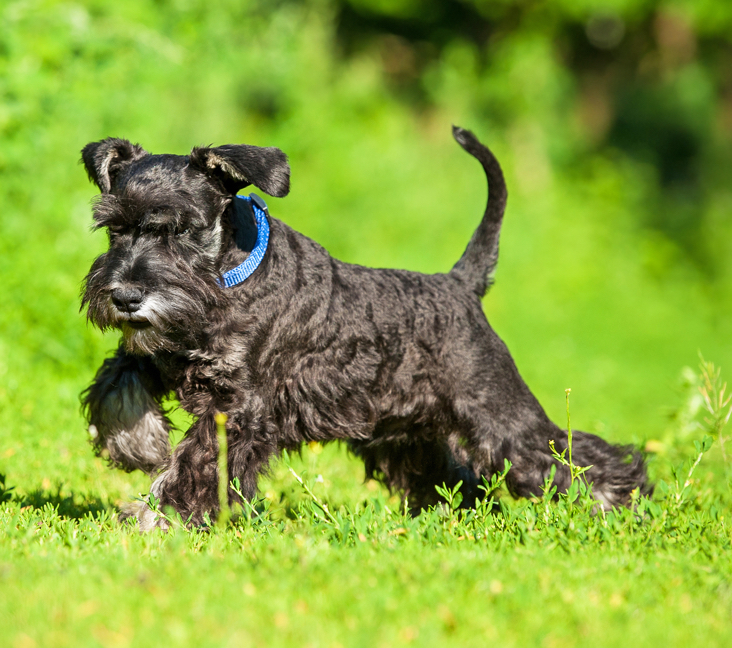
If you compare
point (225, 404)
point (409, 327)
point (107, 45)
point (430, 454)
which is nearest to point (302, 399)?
point (225, 404)

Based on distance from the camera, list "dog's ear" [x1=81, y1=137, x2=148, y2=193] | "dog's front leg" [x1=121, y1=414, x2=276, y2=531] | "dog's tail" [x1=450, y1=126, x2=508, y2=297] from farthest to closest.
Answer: "dog's tail" [x1=450, y1=126, x2=508, y2=297], "dog's ear" [x1=81, y1=137, x2=148, y2=193], "dog's front leg" [x1=121, y1=414, x2=276, y2=531]

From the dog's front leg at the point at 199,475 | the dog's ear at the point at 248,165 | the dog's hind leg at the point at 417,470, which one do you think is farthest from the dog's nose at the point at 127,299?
the dog's hind leg at the point at 417,470

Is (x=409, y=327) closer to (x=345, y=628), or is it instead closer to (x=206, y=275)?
(x=206, y=275)

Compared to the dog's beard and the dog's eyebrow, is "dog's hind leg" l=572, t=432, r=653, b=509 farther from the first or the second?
the dog's eyebrow

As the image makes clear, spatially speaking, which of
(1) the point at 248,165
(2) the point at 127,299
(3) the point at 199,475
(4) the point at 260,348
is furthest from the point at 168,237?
(3) the point at 199,475

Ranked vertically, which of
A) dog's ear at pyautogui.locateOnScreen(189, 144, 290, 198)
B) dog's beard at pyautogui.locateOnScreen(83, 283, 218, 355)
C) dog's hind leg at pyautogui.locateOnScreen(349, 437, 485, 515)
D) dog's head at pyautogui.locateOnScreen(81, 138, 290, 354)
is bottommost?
dog's hind leg at pyautogui.locateOnScreen(349, 437, 485, 515)

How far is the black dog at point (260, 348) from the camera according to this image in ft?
12.8

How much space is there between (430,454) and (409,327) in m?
0.99

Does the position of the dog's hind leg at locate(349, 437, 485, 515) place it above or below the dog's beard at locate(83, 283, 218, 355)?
below

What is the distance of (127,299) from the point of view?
148 inches

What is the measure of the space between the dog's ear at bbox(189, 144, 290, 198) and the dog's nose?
0.73 metres

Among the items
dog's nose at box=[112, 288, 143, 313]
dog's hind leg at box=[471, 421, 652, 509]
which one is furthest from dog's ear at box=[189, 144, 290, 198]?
dog's hind leg at box=[471, 421, 652, 509]

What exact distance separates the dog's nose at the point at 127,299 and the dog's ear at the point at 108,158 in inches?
32.5

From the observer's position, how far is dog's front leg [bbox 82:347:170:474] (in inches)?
161
